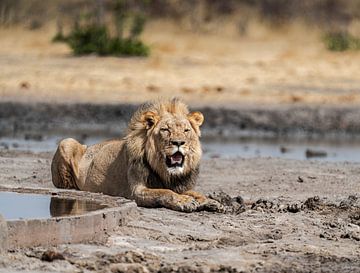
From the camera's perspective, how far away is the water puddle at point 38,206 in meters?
8.81

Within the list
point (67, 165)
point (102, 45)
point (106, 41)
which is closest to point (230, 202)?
point (67, 165)

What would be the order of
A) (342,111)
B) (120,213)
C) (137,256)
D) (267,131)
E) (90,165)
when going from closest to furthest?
1. (137,256)
2. (120,213)
3. (90,165)
4. (267,131)
5. (342,111)

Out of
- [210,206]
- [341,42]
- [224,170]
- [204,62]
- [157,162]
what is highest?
[341,42]

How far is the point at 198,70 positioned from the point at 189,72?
1.41 feet

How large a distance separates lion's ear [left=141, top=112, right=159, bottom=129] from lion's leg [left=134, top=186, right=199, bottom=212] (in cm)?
51

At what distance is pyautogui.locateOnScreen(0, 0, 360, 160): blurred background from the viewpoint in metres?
19.2

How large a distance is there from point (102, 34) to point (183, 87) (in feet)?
15.6

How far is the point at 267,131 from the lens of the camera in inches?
759

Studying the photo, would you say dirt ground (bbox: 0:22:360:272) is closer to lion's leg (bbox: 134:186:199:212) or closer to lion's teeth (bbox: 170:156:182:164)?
lion's leg (bbox: 134:186:199:212)

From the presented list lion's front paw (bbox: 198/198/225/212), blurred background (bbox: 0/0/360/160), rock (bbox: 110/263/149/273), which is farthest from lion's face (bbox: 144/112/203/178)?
blurred background (bbox: 0/0/360/160)

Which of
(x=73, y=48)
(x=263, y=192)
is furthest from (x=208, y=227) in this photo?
(x=73, y=48)

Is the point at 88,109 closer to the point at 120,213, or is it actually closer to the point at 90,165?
the point at 90,165

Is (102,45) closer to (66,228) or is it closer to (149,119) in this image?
(149,119)

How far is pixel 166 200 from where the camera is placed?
32.4 ft
